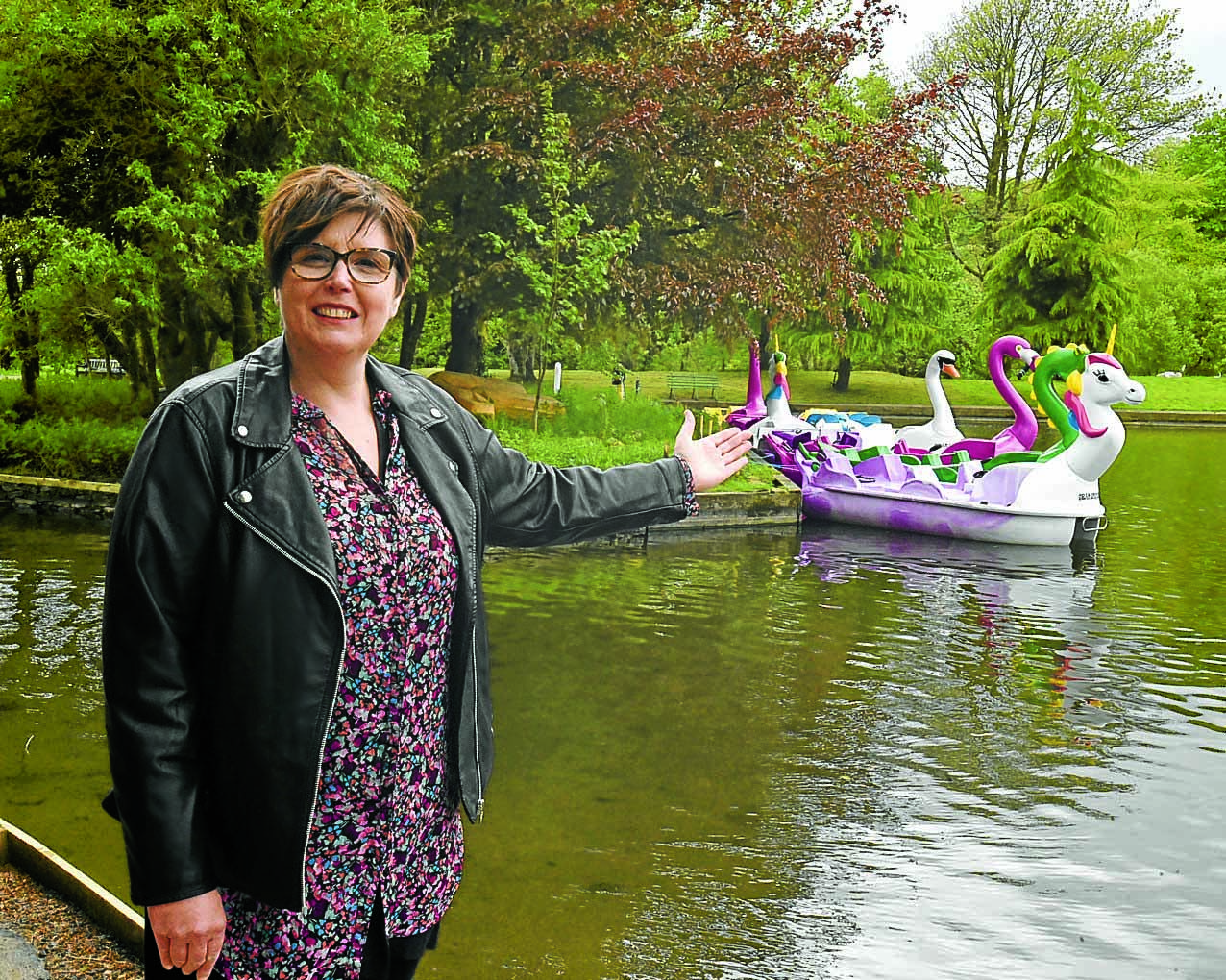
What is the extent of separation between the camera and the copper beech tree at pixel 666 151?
18625mm

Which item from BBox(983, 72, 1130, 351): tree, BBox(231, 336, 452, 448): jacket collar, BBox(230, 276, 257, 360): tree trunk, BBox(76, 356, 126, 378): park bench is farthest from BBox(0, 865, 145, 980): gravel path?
BBox(983, 72, 1130, 351): tree

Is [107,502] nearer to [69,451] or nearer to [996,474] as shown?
[69,451]

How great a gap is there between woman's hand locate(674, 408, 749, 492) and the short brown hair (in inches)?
33.9

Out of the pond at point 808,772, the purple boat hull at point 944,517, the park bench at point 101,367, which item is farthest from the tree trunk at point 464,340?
the pond at point 808,772

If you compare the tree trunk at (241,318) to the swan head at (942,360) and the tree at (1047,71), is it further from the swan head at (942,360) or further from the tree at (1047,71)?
the tree at (1047,71)

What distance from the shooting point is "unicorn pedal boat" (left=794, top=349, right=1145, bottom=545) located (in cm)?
1381

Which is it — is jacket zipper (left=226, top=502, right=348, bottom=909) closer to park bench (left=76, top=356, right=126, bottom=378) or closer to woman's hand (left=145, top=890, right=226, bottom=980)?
woman's hand (left=145, top=890, right=226, bottom=980)

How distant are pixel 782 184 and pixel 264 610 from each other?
18752mm

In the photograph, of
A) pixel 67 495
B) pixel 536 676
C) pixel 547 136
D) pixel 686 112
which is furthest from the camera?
pixel 686 112

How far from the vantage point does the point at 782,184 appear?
19.7 meters

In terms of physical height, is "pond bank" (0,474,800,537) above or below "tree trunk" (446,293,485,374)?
below

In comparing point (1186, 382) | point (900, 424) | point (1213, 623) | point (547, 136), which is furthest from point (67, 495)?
point (1186, 382)

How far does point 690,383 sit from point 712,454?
3651 centimetres

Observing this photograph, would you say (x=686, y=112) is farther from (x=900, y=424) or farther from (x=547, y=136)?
Answer: (x=900, y=424)
